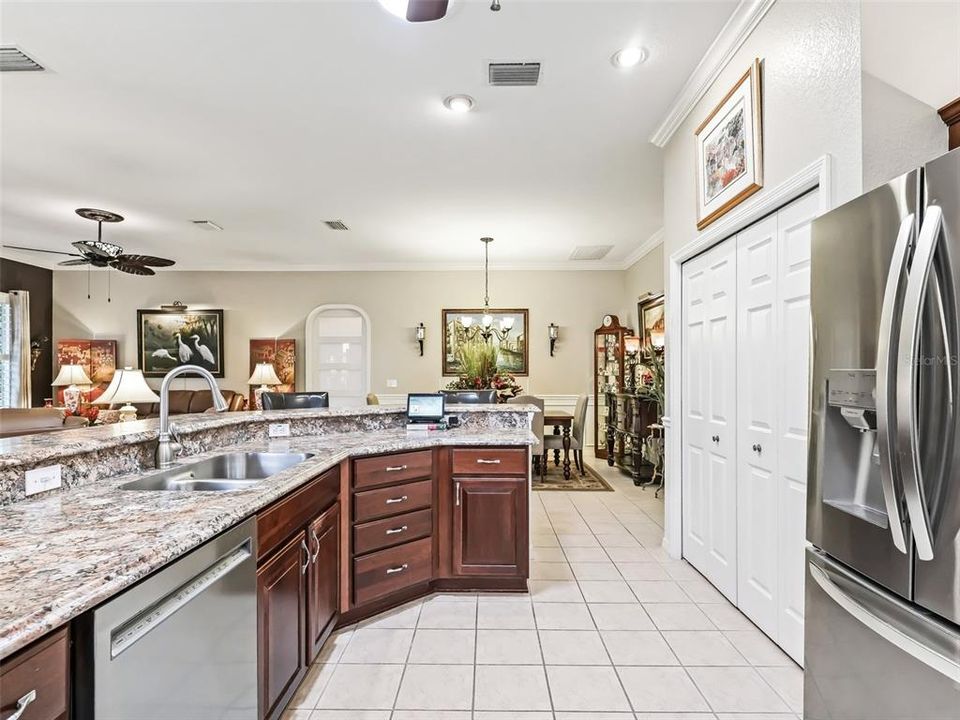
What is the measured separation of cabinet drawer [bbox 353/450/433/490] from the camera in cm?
242

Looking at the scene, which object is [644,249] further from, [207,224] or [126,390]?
[126,390]

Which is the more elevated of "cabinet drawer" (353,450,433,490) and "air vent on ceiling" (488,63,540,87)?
"air vent on ceiling" (488,63,540,87)

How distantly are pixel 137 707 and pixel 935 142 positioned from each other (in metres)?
2.65

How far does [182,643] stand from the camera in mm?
1142

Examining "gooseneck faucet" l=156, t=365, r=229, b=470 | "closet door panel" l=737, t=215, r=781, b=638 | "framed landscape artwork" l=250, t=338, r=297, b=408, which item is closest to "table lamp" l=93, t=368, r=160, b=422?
"gooseneck faucet" l=156, t=365, r=229, b=470

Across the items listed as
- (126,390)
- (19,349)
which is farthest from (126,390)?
(19,349)

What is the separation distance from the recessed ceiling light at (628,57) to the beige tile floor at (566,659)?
287 cm

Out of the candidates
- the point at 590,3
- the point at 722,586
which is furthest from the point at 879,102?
the point at 722,586

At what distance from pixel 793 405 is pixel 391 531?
197 cm

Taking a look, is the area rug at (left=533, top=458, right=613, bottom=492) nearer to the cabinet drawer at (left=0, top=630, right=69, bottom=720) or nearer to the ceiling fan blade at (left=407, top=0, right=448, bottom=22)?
the ceiling fan blade at (left=407, top=0, right=448, bottom=22)

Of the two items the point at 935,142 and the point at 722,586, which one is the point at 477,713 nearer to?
the point at 722,586

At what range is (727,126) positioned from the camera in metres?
2.46

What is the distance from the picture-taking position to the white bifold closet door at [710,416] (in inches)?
100

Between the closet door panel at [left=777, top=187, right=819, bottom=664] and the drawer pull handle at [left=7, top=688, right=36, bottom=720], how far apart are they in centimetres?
233
